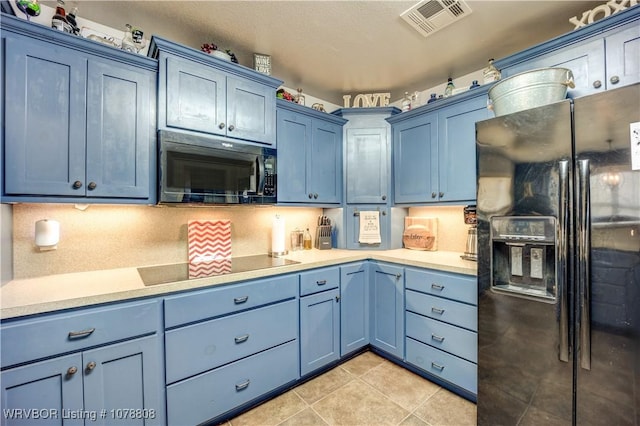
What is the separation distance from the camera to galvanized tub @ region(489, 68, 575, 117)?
55.4 inches

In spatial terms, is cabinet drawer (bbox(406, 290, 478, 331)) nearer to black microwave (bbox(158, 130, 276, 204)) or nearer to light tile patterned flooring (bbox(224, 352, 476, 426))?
light tile patterned flooring (bbox(224, 352, 476, 426))

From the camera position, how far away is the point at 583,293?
1.18 m

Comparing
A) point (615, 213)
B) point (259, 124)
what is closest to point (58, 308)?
point (259, 124)

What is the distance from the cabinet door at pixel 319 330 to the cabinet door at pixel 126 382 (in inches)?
35.7

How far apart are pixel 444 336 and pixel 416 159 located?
150 centimetres

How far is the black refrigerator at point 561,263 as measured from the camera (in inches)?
43.1

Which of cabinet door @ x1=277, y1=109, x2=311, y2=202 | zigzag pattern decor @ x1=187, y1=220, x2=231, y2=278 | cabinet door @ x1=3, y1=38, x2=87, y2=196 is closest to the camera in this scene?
cabinet door @ x1=3, y1=38, x2=87, y2=196

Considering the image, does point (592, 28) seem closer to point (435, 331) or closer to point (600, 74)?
point (600, 74)

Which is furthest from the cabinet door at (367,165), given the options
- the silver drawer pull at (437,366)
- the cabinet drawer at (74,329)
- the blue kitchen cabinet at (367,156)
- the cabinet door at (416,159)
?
the cabinet drawer at (74,329)

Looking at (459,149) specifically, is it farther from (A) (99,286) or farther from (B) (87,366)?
(B) (87,366)

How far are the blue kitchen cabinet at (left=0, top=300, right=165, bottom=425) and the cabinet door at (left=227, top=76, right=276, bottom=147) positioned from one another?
1.28 metres

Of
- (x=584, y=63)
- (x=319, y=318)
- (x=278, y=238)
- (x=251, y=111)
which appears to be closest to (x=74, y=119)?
(x=251, y=111)

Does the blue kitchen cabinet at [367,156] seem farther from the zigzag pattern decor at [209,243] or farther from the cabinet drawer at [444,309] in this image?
the zigzag pattern decor at [209,243]

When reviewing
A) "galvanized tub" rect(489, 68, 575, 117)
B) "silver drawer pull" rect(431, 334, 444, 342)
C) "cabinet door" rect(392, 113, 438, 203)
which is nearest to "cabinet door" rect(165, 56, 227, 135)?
"cabinet door" rect(392, 113, 438, 203)
